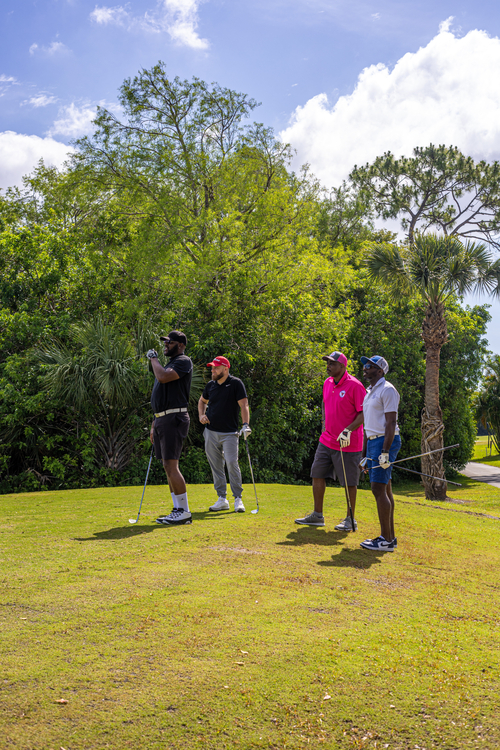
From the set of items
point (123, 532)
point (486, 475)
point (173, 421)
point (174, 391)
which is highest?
point (174, 391)

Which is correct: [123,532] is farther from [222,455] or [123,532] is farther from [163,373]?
[222,455]

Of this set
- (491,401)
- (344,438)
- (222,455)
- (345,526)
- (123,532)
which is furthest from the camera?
(491,401)

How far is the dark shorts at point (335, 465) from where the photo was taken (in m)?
7.38

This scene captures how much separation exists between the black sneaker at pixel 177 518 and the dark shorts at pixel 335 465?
1.65m

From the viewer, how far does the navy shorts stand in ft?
21.0

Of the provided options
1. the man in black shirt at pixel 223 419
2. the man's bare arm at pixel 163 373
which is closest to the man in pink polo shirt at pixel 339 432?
the man in black shirt at pixel 223 419

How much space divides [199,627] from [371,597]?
1547 mm

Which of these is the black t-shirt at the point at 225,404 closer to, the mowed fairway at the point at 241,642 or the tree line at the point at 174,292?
the mowed fairway at the point at 241,642

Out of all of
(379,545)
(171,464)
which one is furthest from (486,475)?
(171,464)

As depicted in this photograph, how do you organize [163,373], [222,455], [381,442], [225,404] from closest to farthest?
[381,442] < [163,373] < [225,404] < [222,455]

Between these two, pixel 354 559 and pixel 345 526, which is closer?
pixel 354 559

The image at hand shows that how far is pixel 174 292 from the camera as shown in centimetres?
1759

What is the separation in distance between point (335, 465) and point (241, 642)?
12.9ft

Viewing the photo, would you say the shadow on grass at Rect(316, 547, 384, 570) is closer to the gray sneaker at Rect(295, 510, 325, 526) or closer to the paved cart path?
the gray sneaker at Rect(295, 510, 325, 526)
